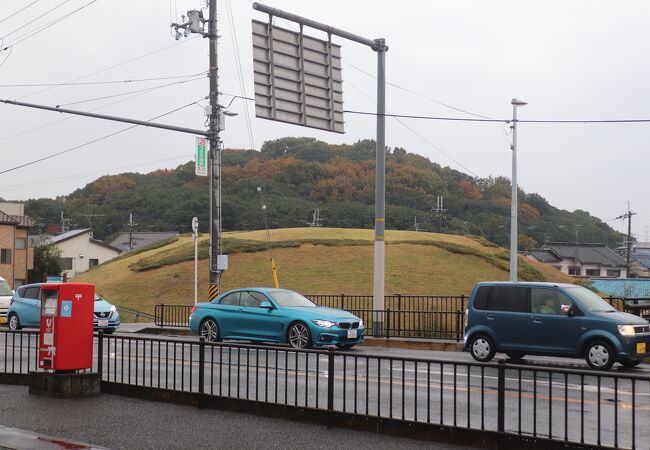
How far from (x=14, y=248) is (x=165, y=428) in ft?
219

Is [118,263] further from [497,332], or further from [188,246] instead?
[497,332]

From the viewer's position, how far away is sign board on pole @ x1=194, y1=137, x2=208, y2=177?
2981 centimetres

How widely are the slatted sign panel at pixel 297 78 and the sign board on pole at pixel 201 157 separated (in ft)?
27.2

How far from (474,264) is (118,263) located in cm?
2534

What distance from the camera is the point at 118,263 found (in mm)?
58531

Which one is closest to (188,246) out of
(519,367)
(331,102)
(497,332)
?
(331,102)

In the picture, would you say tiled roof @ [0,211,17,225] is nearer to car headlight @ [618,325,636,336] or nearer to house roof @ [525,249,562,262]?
house roof @ [525,249,562,262]

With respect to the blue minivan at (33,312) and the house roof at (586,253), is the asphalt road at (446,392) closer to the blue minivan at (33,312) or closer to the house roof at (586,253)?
the blue minivan at (33,312)

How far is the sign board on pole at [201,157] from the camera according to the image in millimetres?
29812

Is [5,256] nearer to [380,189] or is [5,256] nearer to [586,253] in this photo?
[380,189]

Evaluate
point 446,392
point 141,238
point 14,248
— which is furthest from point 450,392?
point 141,238

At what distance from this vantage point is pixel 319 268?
158 feet

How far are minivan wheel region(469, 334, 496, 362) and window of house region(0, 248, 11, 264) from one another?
60.5 meters

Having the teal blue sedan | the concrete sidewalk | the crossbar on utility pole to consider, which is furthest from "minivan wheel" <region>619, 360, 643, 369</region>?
the concrete sidewalk
